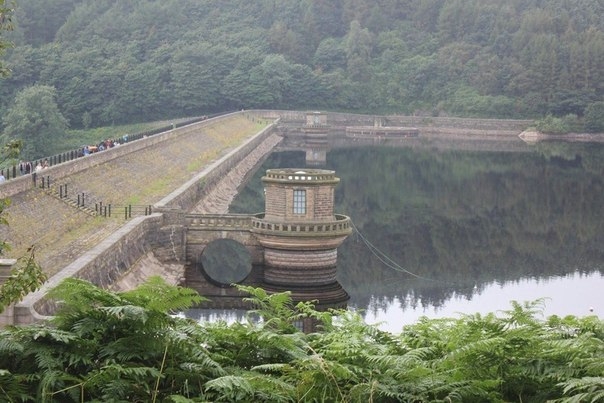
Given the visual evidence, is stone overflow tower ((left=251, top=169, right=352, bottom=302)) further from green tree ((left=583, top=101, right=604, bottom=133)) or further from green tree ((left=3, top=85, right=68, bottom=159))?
green tree ((left=583, top=101, right=604, bottom=133))

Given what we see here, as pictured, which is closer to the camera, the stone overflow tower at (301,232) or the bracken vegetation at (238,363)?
the bracken vegetation at (238,363)

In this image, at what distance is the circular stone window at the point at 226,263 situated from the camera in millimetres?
38956

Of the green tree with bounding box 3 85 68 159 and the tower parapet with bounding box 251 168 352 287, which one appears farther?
the green tree with bounding box 3 85 68 159

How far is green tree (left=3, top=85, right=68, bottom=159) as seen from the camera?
83.0m

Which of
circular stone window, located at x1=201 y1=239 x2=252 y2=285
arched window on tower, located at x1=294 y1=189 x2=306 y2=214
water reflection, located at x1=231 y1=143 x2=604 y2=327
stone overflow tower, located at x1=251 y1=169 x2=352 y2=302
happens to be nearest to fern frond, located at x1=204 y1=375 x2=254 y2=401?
water reflection, located at x1=231 y1=143 x2=604 y2=327

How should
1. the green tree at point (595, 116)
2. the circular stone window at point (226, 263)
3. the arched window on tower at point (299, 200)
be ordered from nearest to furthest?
the arched window on tower at point (299, 200) < the circular stone window at point (226, 263) < the green tree at point (595, 116)

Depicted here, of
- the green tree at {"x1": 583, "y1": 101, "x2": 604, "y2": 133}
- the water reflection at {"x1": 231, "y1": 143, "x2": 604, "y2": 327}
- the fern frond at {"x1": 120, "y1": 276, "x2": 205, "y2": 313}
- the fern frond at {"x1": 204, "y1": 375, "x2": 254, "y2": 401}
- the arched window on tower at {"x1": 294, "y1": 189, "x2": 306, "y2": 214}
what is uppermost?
the fern frond at {"x1": 120, "y1": 276, "x2": 205, "y2": 313}

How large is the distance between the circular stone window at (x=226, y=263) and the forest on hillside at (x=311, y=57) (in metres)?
66.1

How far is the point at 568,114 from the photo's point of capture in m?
131

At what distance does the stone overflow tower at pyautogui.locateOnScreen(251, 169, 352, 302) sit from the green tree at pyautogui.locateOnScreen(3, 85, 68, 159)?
4963 centimetres

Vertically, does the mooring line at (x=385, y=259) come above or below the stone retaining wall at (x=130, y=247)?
below

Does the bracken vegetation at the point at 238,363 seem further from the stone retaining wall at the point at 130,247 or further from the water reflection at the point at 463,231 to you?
the water reflection at the point at 463,231

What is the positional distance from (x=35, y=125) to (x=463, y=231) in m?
44.3

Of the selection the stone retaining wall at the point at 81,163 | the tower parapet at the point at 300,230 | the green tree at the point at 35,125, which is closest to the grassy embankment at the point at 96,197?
the stone retaining wall at the point at 81,163
